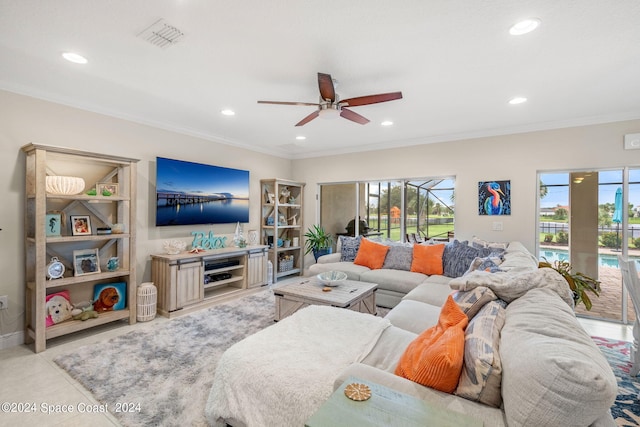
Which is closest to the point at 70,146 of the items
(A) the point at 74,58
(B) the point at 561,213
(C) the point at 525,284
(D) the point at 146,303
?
(A) the point at 74,58

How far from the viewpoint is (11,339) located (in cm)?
282

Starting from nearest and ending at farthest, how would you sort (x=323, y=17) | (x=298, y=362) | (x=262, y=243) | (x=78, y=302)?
1. (x=298, y=362)
2. (x=323, y=17)
3. (x=78, y=302)
4. (x=262, y=243)

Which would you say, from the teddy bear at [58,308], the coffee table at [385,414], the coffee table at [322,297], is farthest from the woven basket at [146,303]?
the coffee table at [385,414]

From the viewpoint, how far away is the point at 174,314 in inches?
141

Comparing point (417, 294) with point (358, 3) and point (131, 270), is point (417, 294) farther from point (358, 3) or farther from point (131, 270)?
point (131, 270)

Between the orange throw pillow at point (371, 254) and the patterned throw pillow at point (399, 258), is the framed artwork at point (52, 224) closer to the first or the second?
the orange throw pillow at point (371, 254)

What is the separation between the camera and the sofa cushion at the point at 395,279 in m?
3.64

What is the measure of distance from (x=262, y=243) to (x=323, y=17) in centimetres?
428

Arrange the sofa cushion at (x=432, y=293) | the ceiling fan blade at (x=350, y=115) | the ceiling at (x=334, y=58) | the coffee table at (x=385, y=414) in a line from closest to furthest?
the coffee table at (x=385, y=414)
the ceiling at (x=334, y=58)
the ceiling fan blade at (x=350, y=115)
the sofa cushion at (x=432, y=293)

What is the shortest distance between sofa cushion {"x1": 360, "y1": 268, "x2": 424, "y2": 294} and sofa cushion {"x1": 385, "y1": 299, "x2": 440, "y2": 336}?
0.89 metres

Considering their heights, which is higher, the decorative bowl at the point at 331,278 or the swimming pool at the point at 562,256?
the swimming pool at the point at 562,256

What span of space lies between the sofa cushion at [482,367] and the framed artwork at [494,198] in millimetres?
3383

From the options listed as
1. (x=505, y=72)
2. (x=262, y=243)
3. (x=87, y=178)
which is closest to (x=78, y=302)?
(x=87, y=178)

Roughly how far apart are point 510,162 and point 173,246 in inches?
191
